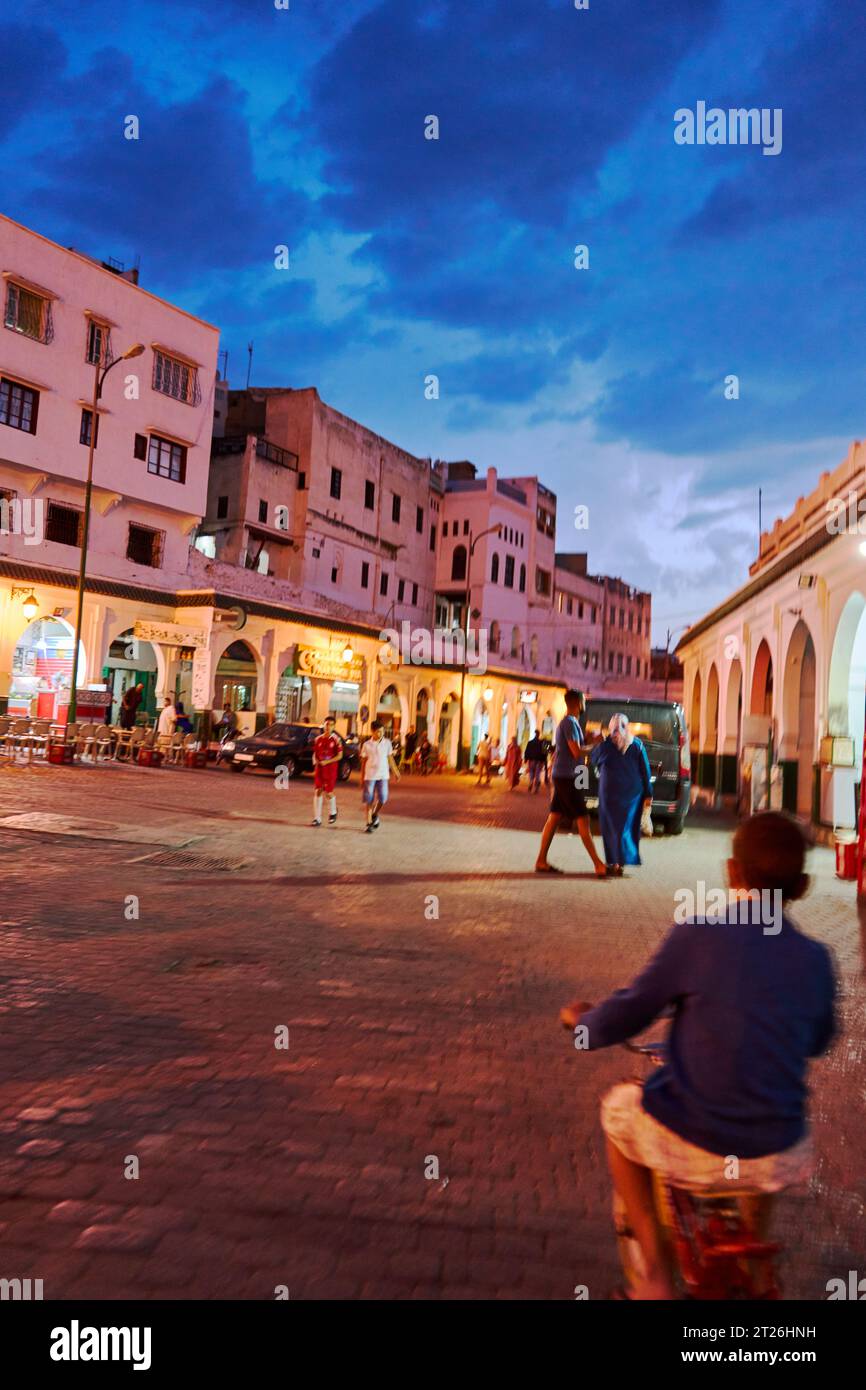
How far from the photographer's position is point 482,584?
2063 inches

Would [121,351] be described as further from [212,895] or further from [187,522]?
[212,895]

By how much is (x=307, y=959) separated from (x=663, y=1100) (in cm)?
478

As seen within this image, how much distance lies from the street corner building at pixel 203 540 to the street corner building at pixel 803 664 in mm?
12294

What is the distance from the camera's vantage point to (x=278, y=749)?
26.3 m

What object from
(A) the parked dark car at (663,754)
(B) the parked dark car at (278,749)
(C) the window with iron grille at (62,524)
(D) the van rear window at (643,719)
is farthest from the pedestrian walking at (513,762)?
(C) the window with iron grille at (62,524)

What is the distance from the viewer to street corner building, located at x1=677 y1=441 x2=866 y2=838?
690 inches

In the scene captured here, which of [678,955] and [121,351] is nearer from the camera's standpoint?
[678,955]

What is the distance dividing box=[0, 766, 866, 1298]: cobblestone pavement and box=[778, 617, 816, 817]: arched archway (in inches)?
480

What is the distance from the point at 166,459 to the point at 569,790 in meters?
23.4

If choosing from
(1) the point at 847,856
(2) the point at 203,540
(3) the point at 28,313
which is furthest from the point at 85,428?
(1) the point at 847,856

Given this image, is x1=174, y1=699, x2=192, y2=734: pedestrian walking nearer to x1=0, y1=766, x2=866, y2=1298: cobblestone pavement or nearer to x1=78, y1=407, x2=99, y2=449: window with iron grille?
x1=78, y1=407, x2=99, y2=449: window with iron grille

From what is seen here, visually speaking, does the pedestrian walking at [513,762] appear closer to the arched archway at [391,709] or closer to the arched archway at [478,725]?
the arched archway at [391,709]

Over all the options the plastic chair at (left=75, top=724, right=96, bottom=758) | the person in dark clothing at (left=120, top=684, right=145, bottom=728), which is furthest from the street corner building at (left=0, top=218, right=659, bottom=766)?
the plastic chair at (left=75, top=724, right=96, bottom=758)
